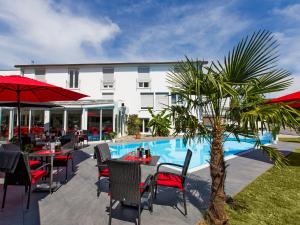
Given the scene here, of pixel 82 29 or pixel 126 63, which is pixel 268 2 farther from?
pixel 126 63

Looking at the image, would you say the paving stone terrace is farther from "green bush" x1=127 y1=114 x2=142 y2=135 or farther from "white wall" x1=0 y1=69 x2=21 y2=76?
"white wall" x1=0 y1=69 x2=21 y2=76

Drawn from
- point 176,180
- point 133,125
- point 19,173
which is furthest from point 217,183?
point 133,125

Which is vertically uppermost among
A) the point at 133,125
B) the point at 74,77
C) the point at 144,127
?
the point at 74,77

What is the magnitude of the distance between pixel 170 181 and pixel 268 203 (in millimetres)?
2699

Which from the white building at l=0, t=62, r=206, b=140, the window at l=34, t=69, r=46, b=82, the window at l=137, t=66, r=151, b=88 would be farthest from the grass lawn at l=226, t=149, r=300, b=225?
the window at l=34, t=69, r=46, b=82

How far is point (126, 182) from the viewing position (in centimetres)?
373

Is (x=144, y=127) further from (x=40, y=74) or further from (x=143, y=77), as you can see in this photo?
(x=40, y=74)

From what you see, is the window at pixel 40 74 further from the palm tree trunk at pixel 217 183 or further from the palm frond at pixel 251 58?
the palm tree trunk at pixel 217 183

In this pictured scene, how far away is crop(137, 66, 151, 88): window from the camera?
27797 millimetres

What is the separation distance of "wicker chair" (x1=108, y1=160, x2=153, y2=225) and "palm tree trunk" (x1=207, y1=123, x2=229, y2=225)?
4.80ft

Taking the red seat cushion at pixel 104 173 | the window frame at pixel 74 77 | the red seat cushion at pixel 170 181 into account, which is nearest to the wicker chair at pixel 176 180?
the red seat cushion at pixel 170 181

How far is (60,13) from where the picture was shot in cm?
1283

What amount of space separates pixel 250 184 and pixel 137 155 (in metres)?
3.95

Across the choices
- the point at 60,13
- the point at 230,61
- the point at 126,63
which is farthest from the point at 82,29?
the point at 230,61
